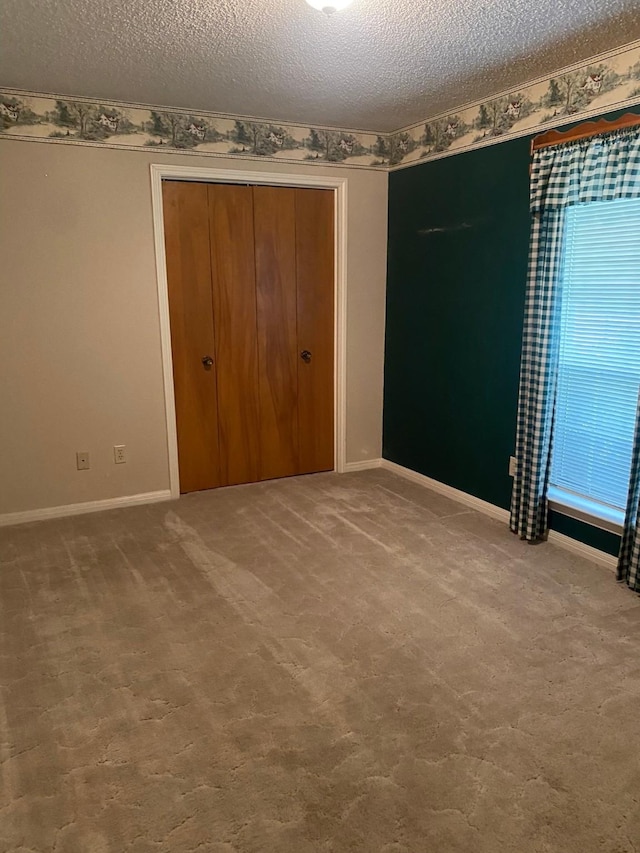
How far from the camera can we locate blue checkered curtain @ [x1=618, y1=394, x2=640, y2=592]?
2.75m

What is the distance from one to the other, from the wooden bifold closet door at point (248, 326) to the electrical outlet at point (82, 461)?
59cm

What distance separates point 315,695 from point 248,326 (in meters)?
2.66

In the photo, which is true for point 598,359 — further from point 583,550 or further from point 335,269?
point 335,269

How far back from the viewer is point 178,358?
3.99 m

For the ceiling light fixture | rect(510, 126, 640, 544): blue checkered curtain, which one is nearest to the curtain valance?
rect(510, 126, 640, 544): blue checkered curtain

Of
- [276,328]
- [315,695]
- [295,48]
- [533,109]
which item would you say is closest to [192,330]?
[276,328]

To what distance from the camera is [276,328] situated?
426 cm

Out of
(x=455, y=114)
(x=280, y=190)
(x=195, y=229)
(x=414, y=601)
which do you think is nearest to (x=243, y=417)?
→ (x=195, y=229)

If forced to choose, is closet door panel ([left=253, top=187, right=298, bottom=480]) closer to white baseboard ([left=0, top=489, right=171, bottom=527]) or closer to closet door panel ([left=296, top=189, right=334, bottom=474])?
closet door panel ([left=296, top=189, right=334, bottom=474])

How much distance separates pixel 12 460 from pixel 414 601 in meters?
2.49

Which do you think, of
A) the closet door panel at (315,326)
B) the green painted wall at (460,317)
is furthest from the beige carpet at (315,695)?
the closet door panel at (315,326)

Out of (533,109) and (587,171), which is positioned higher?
(533,109)

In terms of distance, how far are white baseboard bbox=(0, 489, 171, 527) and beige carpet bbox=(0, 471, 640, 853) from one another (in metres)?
0.28

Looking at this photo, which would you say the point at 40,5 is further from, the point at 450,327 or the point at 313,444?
the point at 313,444
